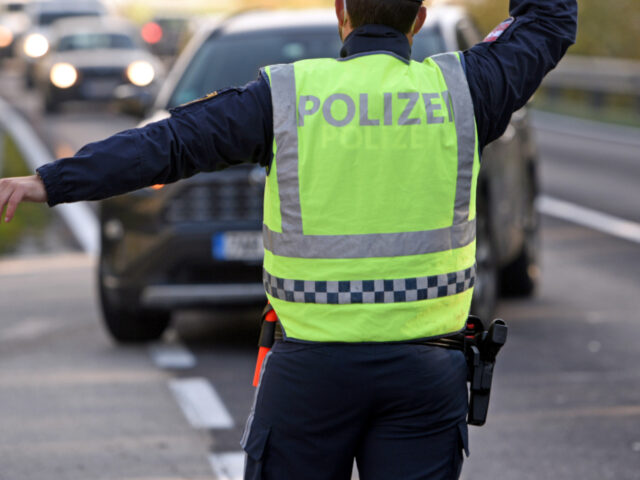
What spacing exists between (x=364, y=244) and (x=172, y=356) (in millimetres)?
4651

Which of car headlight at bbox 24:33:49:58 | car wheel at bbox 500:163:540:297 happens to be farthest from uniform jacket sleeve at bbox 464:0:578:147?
car headlight at bbox 24:33:49:58

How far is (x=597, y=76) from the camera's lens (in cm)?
2564

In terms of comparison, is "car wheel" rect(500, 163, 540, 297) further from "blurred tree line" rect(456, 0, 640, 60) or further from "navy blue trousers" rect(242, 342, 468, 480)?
"blurred tree line" rect(456, 0, 640, 60)

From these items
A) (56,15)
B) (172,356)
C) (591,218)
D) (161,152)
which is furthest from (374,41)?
(56,15)

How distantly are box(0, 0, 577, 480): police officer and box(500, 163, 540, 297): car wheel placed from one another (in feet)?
20.2

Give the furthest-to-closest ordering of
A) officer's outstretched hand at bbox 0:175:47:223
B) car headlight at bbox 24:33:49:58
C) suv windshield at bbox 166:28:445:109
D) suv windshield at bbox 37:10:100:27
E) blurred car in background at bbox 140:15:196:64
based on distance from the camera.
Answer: blurred car in background at bbox 140:15:196:64, suv windshield at bbox 37:10:100:27, car headlight at bbox 24:33:49:58, suv windshield at bbox 166:28:445:109, officer's outstretched hand at bbox 0:175:47:223

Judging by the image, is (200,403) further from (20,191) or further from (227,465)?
(20,191)

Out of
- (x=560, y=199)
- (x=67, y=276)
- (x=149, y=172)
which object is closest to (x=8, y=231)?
(x=67, y=276)

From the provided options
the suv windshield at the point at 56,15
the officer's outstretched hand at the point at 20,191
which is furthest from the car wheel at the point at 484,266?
the suv windshield at the point at 56,15

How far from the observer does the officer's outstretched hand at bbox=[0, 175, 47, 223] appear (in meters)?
2.96

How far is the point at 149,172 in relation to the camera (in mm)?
2996

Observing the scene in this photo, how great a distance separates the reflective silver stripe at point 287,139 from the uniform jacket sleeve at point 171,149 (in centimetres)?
3

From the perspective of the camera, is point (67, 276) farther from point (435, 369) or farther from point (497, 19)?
point (497, 19)

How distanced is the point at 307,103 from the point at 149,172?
375 mm
